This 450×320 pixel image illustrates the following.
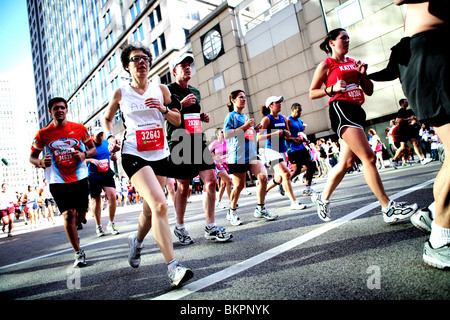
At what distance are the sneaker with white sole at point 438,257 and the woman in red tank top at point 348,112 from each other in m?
1.08

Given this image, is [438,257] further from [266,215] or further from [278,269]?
[266,215]

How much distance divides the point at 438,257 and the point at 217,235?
89.8 inches

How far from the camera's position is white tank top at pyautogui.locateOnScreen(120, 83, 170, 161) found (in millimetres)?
2641

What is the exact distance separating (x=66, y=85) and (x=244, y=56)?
4676cm

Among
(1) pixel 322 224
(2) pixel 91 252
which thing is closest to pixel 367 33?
(1) pixel 322 224

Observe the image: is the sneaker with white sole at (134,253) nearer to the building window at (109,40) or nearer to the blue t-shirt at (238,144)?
the blue t-shirt at (238,144)

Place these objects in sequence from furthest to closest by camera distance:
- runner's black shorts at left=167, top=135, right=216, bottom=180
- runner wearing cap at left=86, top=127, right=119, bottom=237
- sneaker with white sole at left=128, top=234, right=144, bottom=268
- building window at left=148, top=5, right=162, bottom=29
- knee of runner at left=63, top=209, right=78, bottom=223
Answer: building window at left=148, top=5, right=162, bottom=29 → runner wearing cap at left=86, top=127, right=119, bottom=237 → knee of runner at left=63, top=209, right=78, bottom=223 → runner's black shorts at left=167, top=135, right=216, bottom=180 → sneaker with white sole at left=128, top=234, right=144, bottom=268

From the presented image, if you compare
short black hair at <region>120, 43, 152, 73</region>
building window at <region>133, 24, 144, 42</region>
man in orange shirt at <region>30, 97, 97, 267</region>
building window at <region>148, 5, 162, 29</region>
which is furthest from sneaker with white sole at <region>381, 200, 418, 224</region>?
building window at <region>133, 24, 144, 42</region>

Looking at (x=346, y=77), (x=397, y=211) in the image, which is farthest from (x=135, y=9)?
(x=397, y=211)

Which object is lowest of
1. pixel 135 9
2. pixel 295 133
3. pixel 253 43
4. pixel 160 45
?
pixel 295 133

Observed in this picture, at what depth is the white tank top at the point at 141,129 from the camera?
2.64 meters

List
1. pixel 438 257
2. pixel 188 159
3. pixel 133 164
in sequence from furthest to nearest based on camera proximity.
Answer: pixel 188 159 < pixel 133 164 < pixel 438 257

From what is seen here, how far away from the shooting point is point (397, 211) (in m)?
2.75

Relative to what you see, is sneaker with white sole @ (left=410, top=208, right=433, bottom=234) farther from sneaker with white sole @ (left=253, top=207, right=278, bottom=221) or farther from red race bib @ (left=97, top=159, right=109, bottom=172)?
red race bib @ (left=97, top=159, right=109, bottom=172)
